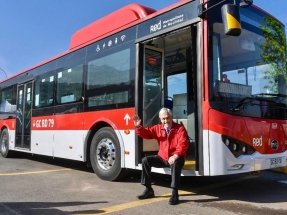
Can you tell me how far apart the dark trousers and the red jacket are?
10 cm

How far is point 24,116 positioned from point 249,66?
286 inches

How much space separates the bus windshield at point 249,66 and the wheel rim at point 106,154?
250 centimetres

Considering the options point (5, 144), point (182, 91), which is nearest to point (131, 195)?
point (182, 91)

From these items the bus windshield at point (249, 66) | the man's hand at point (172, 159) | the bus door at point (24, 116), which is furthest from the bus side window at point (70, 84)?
the bus windshield at point (249, 66)

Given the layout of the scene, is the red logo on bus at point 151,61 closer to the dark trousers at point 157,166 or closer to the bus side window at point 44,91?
the dark trousers at point 157,166

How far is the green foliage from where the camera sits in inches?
211

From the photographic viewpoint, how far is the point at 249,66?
5215 millimetres

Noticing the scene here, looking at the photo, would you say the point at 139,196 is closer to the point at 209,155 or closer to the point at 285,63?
→ the point at 209,155

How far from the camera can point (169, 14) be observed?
17.6 feet

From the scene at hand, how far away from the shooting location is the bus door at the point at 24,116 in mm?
9516

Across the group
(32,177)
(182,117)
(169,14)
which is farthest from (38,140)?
(169,14)

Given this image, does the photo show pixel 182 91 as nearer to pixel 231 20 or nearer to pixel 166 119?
pixel 166 119

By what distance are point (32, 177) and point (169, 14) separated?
458 centimetres

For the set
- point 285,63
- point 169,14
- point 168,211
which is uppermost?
point 169,14
